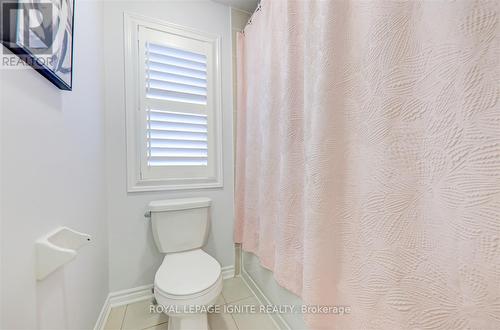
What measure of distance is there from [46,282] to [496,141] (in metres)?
1.23

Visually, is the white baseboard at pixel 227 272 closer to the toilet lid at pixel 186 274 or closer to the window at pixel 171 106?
the toilet lid at pixel 186 274

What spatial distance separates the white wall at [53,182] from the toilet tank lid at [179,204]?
0.31 metres

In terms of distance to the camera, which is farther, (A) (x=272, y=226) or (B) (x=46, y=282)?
(A) (x=272, y=226)

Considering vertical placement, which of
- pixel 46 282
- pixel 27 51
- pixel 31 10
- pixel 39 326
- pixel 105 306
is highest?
pixel 31 10

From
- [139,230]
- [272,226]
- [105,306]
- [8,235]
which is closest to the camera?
[8,235]

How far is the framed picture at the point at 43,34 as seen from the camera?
0.47 meters

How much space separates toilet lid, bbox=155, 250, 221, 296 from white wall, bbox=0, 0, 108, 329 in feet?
1.17

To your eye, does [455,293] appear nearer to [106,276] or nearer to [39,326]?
[39,326]

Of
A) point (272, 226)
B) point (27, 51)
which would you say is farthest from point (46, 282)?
point (272, 226)

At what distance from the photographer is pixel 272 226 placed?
1155 mm

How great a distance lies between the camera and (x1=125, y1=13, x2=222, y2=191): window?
1376mm

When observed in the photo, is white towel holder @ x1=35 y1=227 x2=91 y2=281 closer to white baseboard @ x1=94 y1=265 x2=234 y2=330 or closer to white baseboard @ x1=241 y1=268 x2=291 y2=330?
white baseboard @ x1=94 y1=265 x2=234 y2=330

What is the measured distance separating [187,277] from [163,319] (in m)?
0.47

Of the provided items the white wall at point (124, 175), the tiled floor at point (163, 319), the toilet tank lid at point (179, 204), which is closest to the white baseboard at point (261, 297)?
the tiled floor at point (163, 319)
